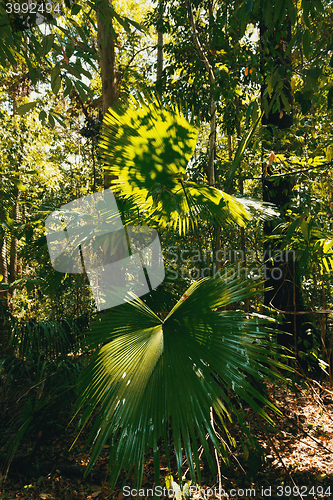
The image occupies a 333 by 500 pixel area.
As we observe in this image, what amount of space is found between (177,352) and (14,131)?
5.36 m

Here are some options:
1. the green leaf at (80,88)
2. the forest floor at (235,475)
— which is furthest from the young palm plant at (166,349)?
the forest floor at (235,475)

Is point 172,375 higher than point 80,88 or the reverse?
the reverse

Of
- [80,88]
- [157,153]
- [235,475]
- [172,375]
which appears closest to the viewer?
[172,375]

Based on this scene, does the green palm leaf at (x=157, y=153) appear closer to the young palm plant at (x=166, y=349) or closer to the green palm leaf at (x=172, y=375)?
the young palm plant at (x=166, y=349)

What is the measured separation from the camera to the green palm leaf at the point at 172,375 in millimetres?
972

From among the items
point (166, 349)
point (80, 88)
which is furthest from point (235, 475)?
point (80, 88)

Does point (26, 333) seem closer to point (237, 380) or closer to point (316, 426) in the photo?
point (237, 380)

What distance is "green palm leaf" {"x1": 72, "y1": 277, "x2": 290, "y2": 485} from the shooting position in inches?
38.3

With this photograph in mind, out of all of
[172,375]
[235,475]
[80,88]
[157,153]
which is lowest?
[235,475]

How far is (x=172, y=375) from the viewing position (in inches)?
41.1

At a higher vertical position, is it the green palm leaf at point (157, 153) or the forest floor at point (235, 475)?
the green palm leaf at point (157, 153)

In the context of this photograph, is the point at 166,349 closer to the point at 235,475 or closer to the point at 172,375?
the point at 172,375

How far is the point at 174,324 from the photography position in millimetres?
1287

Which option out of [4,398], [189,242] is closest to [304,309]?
[189,242]
